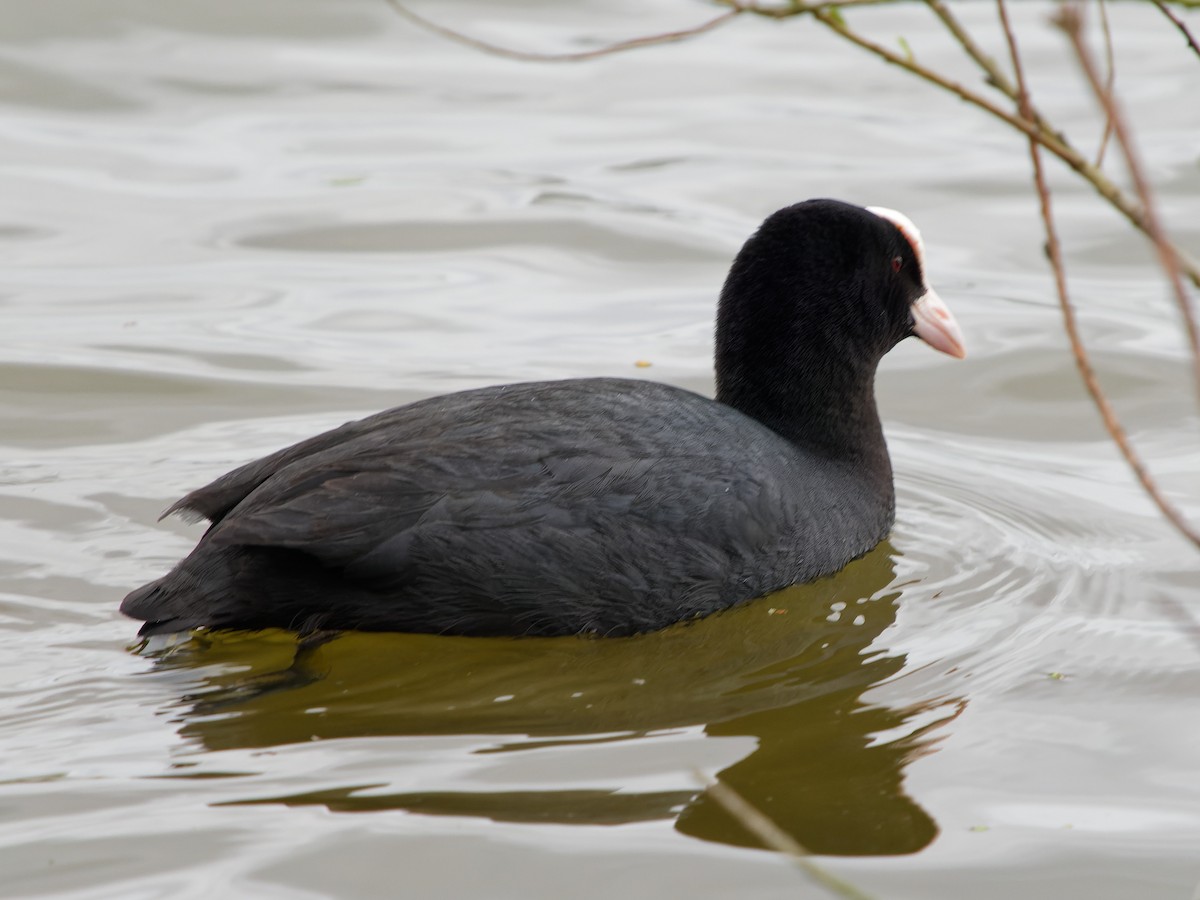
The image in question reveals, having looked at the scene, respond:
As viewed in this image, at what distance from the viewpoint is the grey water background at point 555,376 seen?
10.6ft

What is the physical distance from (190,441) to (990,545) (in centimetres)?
265

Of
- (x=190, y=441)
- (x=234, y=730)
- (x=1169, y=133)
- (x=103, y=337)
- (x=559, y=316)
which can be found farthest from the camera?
(x=1169, y=133)

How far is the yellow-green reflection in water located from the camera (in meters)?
3.29

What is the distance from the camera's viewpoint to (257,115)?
955cm

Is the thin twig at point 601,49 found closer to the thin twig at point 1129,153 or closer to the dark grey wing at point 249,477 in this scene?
the thin twig at point 1129,153

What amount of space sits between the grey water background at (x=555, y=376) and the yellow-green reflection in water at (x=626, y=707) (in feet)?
0.04

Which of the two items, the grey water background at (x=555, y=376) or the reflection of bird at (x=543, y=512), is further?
the reflection of bird at (x=543, y=512)

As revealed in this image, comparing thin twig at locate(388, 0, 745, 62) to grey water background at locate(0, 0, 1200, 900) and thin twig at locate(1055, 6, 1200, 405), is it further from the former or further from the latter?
grey water background at locate(0, 0, 1200, 900)

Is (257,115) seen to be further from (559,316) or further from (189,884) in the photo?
(189,884)

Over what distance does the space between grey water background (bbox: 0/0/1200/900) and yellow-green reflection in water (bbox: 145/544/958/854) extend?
13 mm

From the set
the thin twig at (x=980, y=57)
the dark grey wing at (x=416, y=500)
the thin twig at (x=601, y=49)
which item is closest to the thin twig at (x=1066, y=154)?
the thin twig at (x=980, y=57)

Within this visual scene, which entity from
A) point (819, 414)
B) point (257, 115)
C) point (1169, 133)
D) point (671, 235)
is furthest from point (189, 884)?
point (1169, 133)

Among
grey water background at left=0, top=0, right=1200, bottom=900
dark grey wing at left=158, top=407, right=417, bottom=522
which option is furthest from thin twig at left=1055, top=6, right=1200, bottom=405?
dark grey wing at left=158, top=407, right=417, bottom=522

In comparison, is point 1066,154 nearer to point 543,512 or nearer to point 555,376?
point 543,512
